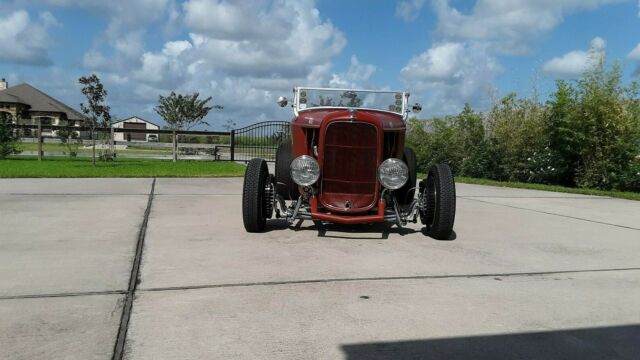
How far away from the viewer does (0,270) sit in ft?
12.4

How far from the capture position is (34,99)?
5306 centimetres

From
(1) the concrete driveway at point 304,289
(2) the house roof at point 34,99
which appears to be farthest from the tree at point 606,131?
(2) the house roof at point 34,99

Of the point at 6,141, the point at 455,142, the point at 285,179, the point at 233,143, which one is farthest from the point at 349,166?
the point at 233,143

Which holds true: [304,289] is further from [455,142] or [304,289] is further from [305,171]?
[455,142]

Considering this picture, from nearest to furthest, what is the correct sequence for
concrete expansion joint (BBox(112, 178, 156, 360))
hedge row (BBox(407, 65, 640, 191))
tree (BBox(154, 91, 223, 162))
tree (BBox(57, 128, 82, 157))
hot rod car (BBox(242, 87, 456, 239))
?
1. concrete expansion joint (BBox(112, 178, 156, 360))
2. hot rod car (BBox(242, 87, 456, 239))
3. hedge row (BBox(407, 65, 640, 191))
4. tree (BBox(57, 128, 82, 157))
5. tree (BBox(154, 91, 223, 162))

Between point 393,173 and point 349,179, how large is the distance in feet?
1.78

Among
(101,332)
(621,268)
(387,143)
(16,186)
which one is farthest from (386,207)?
(16,186)

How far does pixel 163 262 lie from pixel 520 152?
12.7 metres

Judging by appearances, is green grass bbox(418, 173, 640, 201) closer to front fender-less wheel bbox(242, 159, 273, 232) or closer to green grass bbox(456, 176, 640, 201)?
green grass bbox(456, 176, 640, 201)

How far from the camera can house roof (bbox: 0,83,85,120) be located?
5059 cm

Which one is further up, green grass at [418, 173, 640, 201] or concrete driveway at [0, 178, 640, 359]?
green grass at [418, 173, 640, 201]

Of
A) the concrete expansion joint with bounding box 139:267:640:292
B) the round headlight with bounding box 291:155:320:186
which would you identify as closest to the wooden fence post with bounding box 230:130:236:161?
the round headlight with bounding box 291:155:320:186

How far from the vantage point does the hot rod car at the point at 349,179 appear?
5.21 meters

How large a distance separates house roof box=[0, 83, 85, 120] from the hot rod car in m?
49.3
